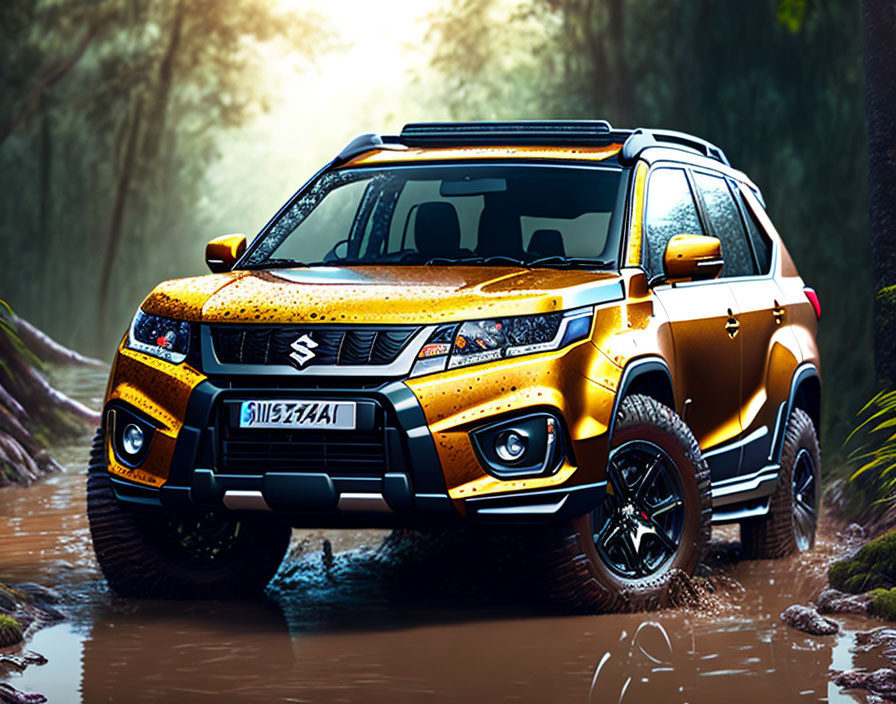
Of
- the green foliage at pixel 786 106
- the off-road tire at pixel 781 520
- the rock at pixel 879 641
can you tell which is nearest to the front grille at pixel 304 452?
the rock at pixel 879 641

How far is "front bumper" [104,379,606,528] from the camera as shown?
21.7 feet

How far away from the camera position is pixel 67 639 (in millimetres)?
6727

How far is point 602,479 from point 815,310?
10.7 feet

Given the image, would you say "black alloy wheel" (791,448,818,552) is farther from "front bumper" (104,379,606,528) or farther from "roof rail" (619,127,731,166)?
"front bumper" (104,379,606,528)

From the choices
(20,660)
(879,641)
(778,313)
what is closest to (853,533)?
(778,313)

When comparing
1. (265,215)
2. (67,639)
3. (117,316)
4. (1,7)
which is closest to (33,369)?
(67,639)

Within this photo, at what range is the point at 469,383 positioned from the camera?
21.8 ft

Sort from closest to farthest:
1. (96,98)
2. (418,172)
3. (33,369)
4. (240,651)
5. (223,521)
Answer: (240,651), (223,521), (418,172), (33,369), (96,98)

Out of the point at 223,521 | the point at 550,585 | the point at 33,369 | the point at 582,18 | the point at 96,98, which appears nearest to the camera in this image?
the point at 550,585

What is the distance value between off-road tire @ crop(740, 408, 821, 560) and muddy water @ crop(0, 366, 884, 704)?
1.44 feet

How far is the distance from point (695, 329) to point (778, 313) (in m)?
1.18

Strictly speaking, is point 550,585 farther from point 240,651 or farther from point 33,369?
point 33,369

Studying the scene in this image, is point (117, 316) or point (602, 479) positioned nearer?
point (602, 479)

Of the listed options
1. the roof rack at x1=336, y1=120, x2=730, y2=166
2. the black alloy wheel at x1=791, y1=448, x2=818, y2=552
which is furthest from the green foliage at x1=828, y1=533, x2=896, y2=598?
the roof rack at x1=336, y1=120, x2=730, y2=166
